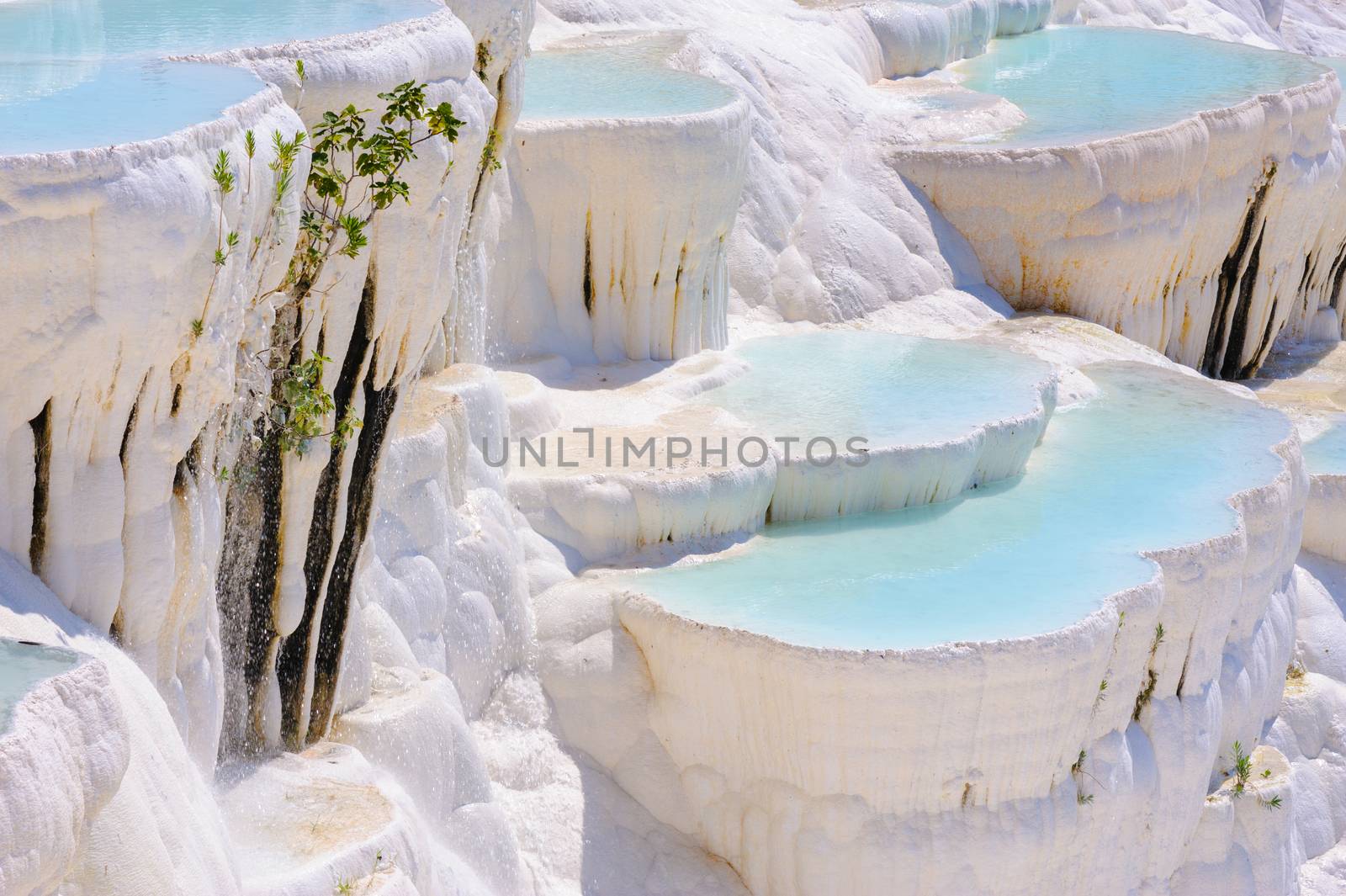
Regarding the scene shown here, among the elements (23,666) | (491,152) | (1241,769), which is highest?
(491,152)

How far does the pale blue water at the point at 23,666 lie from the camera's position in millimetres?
4336

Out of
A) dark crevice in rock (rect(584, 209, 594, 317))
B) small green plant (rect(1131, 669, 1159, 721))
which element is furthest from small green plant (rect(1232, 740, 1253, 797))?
dark crevice in rock (rect(584, 209, 594, 317))

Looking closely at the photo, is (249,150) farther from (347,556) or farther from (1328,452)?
(1328,452)

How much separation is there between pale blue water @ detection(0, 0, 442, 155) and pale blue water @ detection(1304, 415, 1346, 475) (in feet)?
26.9

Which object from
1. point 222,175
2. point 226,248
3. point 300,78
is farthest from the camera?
point 300,78

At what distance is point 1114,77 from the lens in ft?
60.0

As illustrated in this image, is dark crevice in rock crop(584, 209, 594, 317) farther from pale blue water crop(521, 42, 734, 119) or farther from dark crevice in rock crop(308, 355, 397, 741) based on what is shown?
dark crevice in rock crop(308, 355, 397, 741)

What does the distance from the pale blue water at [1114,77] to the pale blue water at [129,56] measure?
9.08 metres

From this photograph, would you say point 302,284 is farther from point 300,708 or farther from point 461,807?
point 461,807

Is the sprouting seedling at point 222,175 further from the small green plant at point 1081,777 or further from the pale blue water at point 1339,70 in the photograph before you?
the pale blue water at point 1339,70

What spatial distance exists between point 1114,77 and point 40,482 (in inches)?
597

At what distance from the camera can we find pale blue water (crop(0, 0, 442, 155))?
5277 mm

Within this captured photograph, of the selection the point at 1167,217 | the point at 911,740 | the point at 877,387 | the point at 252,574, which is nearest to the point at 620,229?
the point at 877,387

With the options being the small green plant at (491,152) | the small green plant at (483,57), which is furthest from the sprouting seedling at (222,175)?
the small green plant at (491,152)
